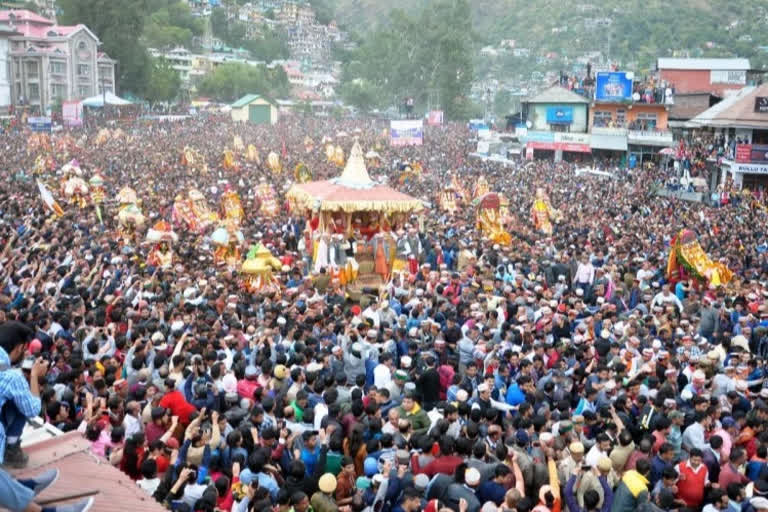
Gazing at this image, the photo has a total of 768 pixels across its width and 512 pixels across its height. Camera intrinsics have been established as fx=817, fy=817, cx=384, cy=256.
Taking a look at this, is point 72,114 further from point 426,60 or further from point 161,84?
point 426,60

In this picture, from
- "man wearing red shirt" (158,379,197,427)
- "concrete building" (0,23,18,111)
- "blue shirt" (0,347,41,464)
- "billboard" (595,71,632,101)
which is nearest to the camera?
"blue shirt" (0,347,41,464)

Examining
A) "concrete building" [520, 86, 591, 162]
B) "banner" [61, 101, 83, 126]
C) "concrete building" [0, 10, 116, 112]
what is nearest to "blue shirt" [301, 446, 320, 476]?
"banner" [61, 101, 83, 126]

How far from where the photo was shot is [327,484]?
538 cm

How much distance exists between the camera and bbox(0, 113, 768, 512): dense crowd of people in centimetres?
553

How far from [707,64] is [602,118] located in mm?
8374

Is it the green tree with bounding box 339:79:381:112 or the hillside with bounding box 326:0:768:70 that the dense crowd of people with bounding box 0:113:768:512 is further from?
the hillside with bounding box 326:0:768:70

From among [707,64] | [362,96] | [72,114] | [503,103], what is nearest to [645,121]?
[707,64]

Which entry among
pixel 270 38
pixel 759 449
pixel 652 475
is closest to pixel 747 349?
pixel 759 449

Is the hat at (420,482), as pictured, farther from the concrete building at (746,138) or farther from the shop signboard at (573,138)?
the shop signboard at (573,138)

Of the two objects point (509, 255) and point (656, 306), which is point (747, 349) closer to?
point (656, 306)

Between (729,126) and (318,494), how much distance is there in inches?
1037

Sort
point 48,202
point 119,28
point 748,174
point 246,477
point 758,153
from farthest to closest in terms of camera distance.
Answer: point 119,28 → point 748,174 → point 758,153 → point 48,202 → point 246,477

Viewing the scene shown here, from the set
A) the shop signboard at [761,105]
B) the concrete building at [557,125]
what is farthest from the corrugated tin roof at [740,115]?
the concrete building at [557,125]

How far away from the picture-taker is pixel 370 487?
5648mm
